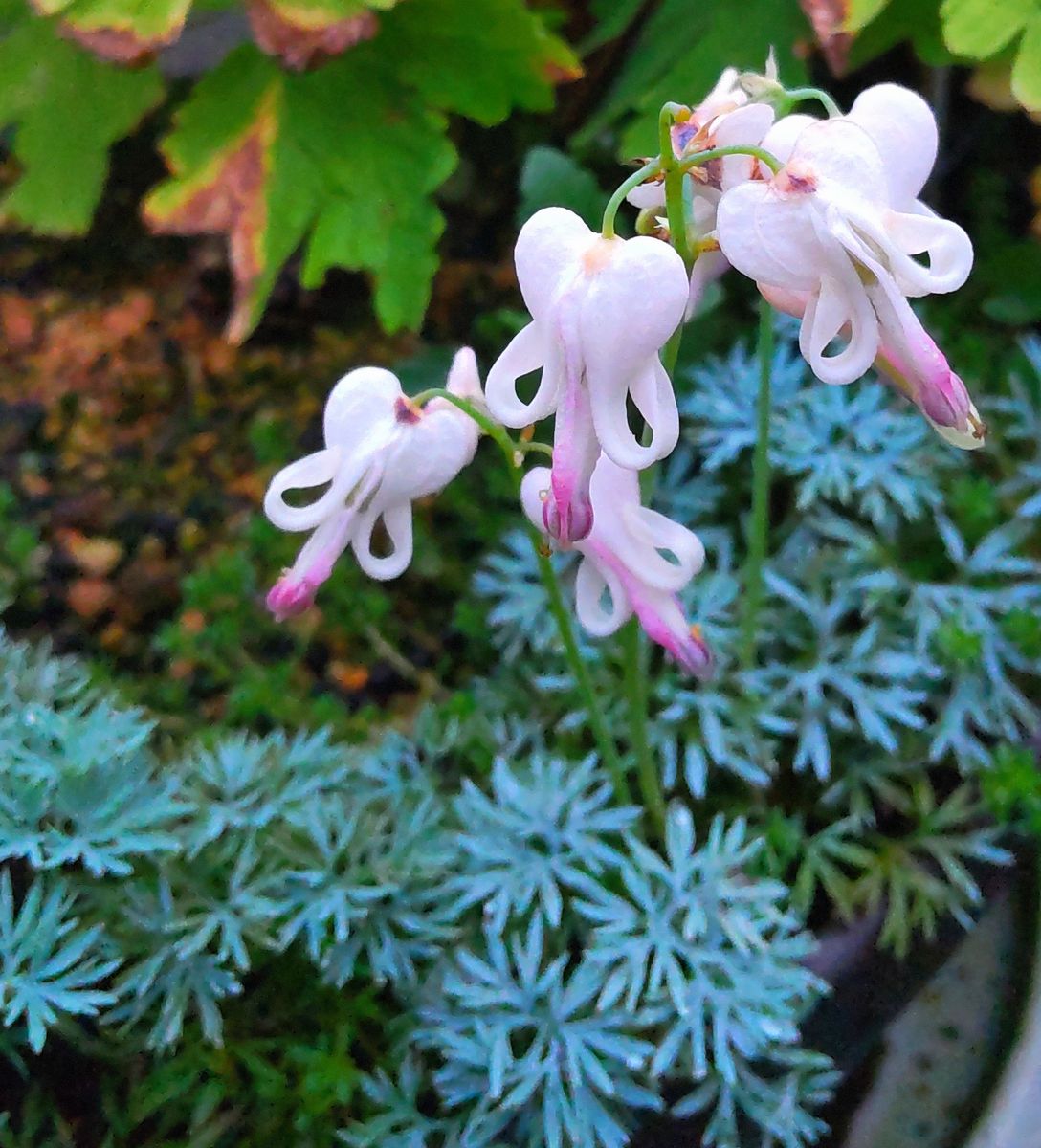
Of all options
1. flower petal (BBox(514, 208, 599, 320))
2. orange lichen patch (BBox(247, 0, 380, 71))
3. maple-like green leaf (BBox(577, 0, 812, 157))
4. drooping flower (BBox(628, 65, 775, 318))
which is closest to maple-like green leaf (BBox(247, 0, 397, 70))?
orange lichen patch (BBox(247, 0, 380, 71))

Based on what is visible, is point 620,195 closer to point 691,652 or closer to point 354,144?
point 691,652

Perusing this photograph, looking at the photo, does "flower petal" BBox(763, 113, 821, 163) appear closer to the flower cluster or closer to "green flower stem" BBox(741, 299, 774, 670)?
the flower cluster

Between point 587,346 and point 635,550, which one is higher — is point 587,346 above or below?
above

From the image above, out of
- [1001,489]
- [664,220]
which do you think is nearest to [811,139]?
[664,220]

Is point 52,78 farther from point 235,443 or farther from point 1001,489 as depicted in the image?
point 1001,489

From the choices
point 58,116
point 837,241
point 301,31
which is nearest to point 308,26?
point 301,31
